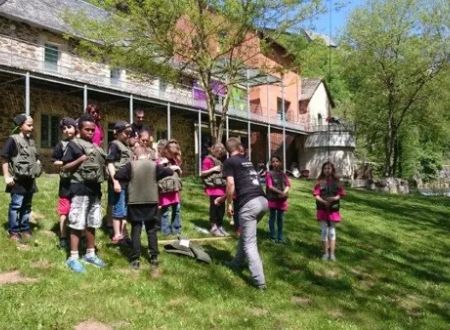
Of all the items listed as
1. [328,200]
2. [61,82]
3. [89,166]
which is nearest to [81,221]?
[89,166]

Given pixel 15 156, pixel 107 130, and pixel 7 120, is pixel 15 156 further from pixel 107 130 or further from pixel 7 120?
pixel 107 130

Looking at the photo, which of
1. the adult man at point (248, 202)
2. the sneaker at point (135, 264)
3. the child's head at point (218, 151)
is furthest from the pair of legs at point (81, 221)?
the child's head at point (218, 151)

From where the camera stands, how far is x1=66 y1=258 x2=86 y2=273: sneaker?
609cm

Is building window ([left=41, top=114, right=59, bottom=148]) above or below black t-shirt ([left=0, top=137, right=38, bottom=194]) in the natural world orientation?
above

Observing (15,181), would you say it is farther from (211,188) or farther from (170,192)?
(211,188)

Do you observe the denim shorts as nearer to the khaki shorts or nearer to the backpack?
the khaki shorts

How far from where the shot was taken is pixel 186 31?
1546cm

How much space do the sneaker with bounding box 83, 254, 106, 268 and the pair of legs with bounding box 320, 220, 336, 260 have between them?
3.49 meters

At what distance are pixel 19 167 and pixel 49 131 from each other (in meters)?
15.6

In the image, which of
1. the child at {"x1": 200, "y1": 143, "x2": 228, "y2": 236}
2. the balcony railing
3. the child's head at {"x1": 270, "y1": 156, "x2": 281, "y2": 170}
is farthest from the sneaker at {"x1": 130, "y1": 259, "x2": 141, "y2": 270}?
the balcony railing

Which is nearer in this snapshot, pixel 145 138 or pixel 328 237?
pixel 145 138

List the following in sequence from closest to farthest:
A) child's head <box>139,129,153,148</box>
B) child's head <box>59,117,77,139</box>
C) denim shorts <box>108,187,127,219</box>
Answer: child's head <box>59,117,77,139</box>, denim shorts <box>108,187,127,219</box>, child's head <box>139,129,153,148</box>

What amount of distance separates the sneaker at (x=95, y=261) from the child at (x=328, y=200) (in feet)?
11.3

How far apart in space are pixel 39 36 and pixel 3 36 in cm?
258
